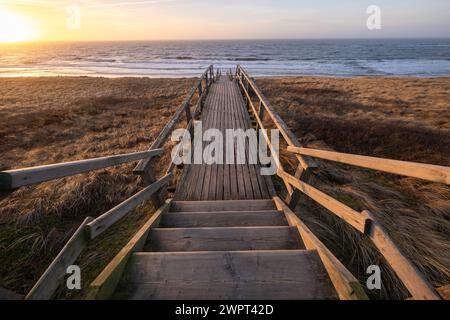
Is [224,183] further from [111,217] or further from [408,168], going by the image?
[408,168]

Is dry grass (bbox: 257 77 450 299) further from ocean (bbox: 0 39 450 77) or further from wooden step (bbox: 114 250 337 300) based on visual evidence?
ocean (bbox: 0 39 450 77)

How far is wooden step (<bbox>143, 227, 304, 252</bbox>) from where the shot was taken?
8.23ft

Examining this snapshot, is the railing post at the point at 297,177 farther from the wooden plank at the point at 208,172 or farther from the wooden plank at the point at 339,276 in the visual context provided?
the wooden plank at the point at 208,172

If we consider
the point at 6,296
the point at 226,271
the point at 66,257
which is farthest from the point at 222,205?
the point at 6,296

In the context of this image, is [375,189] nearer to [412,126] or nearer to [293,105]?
[412,126]

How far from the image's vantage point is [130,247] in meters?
2.11

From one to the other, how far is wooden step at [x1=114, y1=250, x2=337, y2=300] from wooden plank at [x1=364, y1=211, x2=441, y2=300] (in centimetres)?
50

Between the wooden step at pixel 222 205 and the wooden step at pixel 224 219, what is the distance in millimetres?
448

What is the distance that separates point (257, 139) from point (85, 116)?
854 centimetres

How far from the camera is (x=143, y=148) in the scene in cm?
705

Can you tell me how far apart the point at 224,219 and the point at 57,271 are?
2032 millimetres

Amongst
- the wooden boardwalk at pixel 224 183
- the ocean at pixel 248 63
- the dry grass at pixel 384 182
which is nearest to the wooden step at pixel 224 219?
the dry grass at pixel 384 182

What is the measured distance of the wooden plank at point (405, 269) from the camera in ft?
4.05

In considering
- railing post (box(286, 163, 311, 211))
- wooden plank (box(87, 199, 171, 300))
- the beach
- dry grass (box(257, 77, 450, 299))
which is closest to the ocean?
the beach
